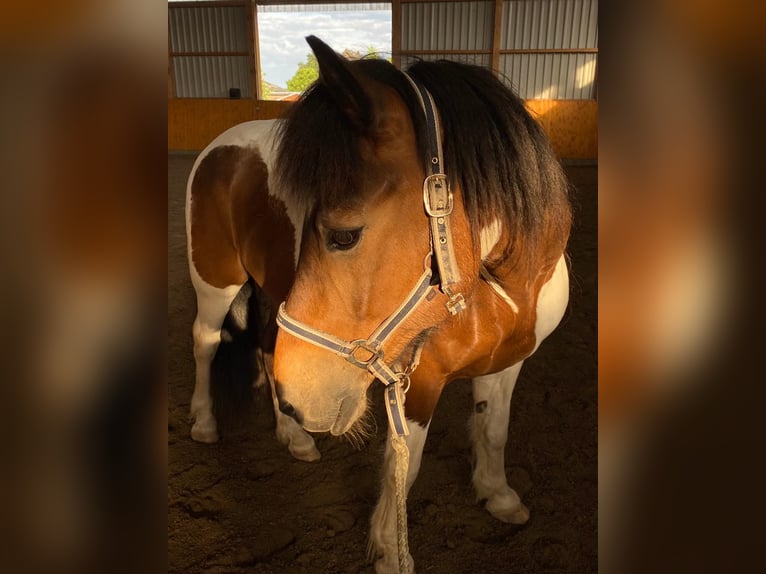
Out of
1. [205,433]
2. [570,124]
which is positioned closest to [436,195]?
[205,433]

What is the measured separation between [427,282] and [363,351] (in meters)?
0.22

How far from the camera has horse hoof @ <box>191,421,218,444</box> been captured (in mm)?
2604

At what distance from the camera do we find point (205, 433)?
261 centimetres

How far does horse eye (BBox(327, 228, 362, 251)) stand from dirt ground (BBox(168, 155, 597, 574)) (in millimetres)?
961

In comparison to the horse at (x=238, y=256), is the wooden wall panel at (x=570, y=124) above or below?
above

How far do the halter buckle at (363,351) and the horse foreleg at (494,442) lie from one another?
0.98 m

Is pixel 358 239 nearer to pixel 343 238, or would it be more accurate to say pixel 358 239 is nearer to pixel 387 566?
pixel 343 238

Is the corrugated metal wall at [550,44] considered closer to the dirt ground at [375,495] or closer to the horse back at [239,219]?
the dirt ground at [375,495]

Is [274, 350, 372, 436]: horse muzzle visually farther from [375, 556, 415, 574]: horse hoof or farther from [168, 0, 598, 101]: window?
[168, 0, 598, 101]: window

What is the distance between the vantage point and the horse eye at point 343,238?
1.03 meters

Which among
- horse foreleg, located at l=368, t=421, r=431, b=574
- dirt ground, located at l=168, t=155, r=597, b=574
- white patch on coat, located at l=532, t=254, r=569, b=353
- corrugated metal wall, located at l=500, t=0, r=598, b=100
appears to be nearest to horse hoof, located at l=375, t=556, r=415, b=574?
horse foreleg, located at l=368, t=421, r=431, b=574

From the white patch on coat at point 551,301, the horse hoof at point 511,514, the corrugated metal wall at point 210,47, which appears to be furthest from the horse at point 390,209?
the corrugated metal wall at point 210,47
